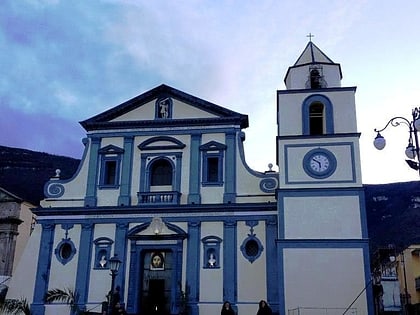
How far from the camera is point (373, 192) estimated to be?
58188 mm

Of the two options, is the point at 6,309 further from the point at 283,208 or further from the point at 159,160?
the point at 283,208

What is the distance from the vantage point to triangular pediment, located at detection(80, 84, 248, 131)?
2548cm

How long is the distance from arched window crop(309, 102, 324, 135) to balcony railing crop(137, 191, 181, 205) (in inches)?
253

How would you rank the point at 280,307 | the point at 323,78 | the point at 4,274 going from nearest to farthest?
the point at 280,307 < the point at 323,78 < the point at 4,274

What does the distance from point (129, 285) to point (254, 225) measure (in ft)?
18.9

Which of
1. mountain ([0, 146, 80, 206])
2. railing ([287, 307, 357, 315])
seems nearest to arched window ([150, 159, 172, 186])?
railing ([287, 307, 357, 315])

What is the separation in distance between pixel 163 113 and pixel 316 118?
696 centimetres

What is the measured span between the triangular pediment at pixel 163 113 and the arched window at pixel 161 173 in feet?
5.74

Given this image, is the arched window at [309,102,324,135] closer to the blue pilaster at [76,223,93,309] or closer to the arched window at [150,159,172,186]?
the arched window at [150,159,172,186]

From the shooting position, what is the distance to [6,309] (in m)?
23.3

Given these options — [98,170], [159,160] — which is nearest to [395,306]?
[159,160]

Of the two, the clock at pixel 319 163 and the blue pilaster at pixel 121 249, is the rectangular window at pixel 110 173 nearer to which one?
the blue pilaster at pixel 121 249

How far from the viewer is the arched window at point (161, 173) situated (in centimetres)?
2523

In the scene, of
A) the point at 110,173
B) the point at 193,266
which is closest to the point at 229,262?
the point at 193,266
